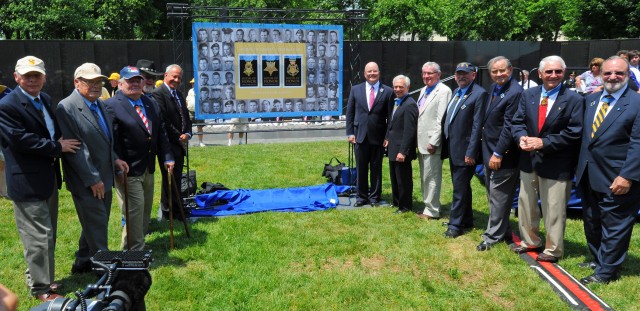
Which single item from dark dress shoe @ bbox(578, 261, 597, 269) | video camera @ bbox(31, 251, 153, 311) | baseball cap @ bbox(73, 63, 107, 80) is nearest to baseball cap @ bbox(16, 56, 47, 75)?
baseball cap @ bbox(73, 63, 107, 80)

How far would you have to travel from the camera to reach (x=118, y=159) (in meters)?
4.90

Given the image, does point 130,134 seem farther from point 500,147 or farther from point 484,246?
point 484,246

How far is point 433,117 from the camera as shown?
21.8ft

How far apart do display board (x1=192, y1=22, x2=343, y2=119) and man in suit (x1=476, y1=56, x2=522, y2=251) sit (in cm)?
464

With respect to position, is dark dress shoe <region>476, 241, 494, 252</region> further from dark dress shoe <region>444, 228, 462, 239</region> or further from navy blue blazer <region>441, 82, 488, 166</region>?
navy blue blazer <region>441, 82, 488, 166</region>

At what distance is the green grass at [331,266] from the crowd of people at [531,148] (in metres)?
0.30

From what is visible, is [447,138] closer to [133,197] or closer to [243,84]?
[133,197]

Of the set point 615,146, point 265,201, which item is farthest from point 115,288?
point 265,201

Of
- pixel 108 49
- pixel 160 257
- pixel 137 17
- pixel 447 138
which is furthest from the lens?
pixel 137 17

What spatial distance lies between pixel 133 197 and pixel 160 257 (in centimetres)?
74

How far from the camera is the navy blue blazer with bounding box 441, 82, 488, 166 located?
226 inches

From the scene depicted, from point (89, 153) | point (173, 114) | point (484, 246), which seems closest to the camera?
point (89, 153)

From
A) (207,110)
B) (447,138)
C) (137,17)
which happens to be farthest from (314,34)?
(137,17)

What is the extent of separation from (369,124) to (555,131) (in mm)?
2967
